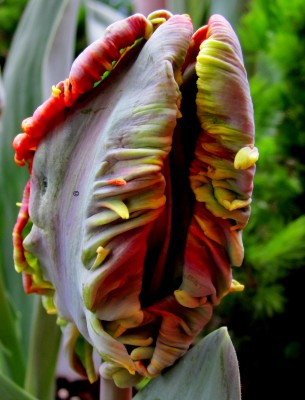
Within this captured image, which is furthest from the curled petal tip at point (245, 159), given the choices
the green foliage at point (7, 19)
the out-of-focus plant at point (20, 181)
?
the green foliage at point (7, 19)

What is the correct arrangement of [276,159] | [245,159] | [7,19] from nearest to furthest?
[245,159]
[276,159]
[7,19]

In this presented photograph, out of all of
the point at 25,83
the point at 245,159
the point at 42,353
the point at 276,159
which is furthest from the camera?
the point at 276,159

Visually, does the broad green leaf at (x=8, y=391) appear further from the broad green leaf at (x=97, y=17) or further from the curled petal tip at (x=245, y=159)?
the broad green leaf at (x=97, y=17)

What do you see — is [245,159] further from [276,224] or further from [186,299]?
[276,224]

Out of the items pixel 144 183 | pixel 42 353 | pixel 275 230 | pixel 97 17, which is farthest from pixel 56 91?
pixel 97 17

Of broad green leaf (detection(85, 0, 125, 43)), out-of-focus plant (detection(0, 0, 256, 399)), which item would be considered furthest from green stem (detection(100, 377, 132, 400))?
broad green leaf (detection(85, 0, 125, 43))

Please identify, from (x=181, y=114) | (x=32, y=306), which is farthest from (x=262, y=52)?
(x=181, y=114)

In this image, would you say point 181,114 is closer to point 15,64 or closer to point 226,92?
point 226,92

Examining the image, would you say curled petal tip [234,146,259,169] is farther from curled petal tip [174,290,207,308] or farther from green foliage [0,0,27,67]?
green foliage [0,0,27,67]
